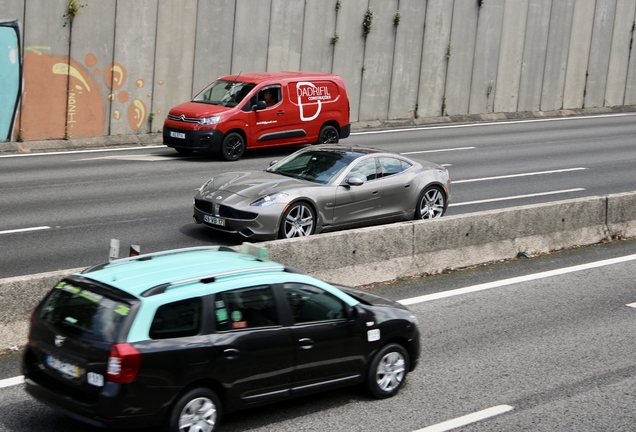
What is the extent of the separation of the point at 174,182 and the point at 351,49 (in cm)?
1377

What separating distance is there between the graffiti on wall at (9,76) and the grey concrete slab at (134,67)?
2.78 meters

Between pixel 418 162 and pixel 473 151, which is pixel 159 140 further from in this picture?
pixel 418 162

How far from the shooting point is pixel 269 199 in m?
13.1

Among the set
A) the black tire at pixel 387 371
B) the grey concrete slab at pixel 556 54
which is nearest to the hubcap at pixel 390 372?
the black tire at pixel 387 371

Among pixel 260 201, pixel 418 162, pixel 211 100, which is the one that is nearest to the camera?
pixel 260 201

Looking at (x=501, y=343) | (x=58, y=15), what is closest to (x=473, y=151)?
(x=58, y=15)

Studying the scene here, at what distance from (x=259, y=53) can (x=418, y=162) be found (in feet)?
45.2

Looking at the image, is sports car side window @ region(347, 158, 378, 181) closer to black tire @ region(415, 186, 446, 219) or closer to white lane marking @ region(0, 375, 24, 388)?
black tire @ region(415, 186, 446, 219)

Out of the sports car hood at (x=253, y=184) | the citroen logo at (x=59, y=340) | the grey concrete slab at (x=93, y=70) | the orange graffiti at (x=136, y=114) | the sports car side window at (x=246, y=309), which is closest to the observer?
the citroen logo at (x=59, y=340)

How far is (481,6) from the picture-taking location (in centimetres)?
3428

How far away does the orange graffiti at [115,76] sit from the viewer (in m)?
24.7

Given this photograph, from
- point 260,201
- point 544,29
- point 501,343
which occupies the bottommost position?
point 501,343

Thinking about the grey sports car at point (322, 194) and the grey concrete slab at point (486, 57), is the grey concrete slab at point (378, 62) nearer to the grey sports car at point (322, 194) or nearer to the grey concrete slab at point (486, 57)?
the grey concrete slab at point (486, 57)

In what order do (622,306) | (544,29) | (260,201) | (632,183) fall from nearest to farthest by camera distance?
A: 1. (622,306)
2. (260,201)
3. (632,183)
4. (544,29)
